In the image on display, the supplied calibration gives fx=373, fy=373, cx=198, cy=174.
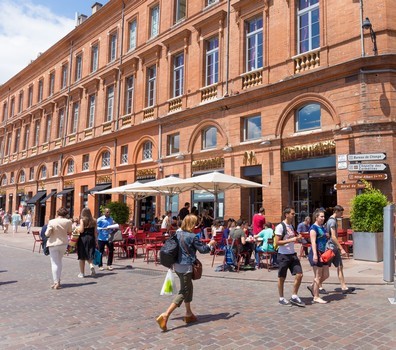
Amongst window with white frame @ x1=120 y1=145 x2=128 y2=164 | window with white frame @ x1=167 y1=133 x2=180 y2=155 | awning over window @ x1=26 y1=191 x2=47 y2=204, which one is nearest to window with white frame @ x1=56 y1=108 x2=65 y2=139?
awning over window @ x1=26 y1=191 x2=47 y2=204

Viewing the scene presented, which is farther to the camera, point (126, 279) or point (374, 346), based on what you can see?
point (126, 279)

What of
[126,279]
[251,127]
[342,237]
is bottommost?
[126,279]

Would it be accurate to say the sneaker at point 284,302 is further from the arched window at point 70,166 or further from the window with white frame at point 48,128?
the window with white frame at point 48,128

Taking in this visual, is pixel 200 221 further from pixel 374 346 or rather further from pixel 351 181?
pixel 374 346

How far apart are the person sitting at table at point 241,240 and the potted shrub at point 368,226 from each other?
3400 millimetres

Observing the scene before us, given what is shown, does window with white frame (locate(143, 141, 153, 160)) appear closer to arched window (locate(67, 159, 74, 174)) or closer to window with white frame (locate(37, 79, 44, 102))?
arched window (locate(67, 159, 74, 174))

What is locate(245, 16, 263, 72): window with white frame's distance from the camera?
17.7 metres

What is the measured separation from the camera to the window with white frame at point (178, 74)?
21.7m

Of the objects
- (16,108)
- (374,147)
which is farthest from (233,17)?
(16,108)

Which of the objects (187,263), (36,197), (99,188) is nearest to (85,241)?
(187,263)

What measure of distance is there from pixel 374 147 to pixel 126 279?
955 cm

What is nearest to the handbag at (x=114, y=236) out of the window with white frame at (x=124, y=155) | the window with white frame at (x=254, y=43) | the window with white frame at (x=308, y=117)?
the window with white frame at (x=308, y=117)

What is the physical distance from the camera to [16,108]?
138 ft

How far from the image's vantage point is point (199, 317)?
5.79 meters
